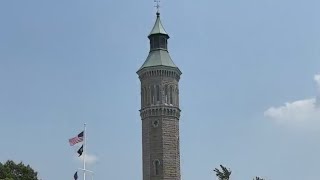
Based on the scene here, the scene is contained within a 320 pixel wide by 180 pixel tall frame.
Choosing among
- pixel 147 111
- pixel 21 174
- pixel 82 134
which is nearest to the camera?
pixel 82 134

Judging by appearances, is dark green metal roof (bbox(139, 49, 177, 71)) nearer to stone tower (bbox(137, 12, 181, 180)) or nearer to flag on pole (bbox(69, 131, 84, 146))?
stone tower (bbox(137, 12, 181, 180))

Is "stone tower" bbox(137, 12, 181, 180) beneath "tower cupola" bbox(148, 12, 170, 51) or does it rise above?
beneath

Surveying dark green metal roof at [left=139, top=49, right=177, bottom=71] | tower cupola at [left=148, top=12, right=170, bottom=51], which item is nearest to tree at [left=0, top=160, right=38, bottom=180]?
dark green metal roof at [left=139, top=49, right=177, bottom=71]

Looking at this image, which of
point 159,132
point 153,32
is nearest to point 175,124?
point 159,132

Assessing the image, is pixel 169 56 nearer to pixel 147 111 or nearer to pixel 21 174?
pixel 147 111

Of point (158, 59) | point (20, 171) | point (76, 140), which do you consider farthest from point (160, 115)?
point (76, 140)

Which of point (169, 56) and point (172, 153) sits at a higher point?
point (169, 56)

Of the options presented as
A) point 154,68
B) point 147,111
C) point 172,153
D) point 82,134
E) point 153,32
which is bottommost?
point 82,134

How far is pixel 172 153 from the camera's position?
78.6 metres

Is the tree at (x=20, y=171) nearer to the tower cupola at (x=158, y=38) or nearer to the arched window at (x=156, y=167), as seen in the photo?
the arched window at (x=156, y=167)

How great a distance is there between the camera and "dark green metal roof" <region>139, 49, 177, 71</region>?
81944 millimetres

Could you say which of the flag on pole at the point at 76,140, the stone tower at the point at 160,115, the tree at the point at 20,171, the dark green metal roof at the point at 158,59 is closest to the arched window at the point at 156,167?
the stone tower at the point at 160,115

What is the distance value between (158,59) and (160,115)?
295 inches

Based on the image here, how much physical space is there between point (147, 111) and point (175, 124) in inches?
150
